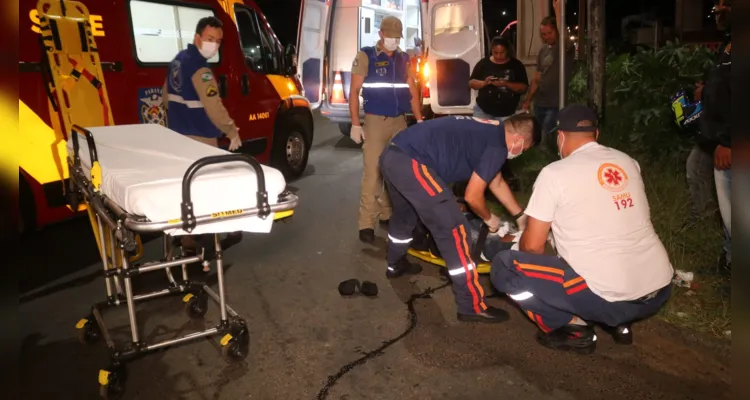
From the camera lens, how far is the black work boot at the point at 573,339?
3.55 metres

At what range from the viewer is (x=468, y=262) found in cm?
396

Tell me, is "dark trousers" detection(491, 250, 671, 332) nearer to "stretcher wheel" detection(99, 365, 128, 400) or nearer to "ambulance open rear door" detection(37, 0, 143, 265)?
"stretcher wheel" detection(99, 365, 128, 400)

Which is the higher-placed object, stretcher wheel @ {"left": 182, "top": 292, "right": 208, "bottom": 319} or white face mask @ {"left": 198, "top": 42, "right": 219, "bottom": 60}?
white face mask @ {"left": 198, "top": 42, "right": 219, "bottom": 60}

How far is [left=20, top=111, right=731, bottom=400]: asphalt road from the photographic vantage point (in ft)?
10.6

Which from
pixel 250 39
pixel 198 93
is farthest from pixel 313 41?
pixel 198 93

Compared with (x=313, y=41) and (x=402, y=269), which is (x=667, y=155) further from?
(x=313, y=41)

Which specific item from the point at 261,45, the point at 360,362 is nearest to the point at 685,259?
the point at 360,362

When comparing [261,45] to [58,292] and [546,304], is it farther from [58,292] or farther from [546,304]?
[546,304]

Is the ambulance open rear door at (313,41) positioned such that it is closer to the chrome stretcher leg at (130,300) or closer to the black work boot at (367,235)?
the black work boot at (367,235)

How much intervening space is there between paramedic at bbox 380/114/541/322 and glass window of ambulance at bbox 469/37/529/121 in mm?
2850

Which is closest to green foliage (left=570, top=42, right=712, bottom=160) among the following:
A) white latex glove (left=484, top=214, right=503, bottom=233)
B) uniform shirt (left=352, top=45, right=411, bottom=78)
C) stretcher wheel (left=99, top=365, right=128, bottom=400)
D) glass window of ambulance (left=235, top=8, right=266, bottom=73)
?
uniform shirt (left=352, top=45, right=411, bottom=78)

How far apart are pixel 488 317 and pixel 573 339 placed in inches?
23.3

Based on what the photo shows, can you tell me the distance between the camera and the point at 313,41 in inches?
405

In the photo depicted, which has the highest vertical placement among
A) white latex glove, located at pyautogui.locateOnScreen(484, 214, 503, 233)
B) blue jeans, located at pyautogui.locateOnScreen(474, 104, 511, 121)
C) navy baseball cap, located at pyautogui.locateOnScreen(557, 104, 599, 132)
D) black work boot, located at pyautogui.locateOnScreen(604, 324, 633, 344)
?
navy baseball cap, located at pyautogui.locateOnScreen(557, 104, 599, 132)
